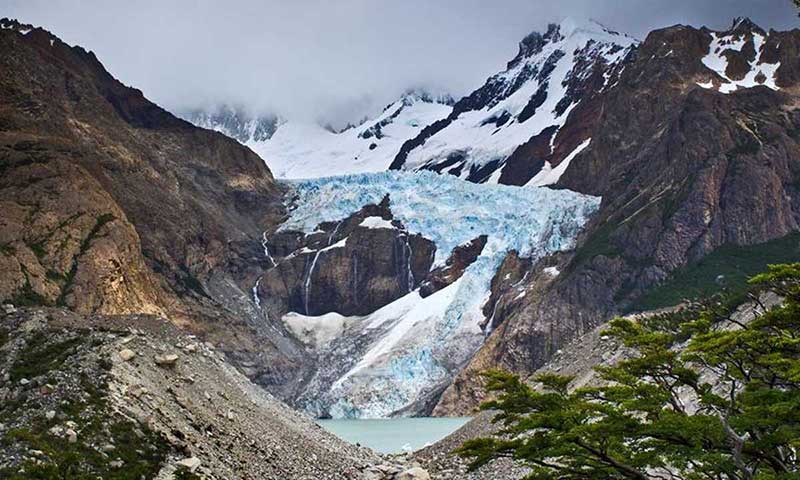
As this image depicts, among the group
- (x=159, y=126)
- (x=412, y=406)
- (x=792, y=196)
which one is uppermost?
(x=159, y=126)

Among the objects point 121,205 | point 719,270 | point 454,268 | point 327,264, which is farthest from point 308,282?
point 719,270

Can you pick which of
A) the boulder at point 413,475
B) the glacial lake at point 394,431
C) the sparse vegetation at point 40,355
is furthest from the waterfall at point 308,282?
the sparse vegetation at point 40,355

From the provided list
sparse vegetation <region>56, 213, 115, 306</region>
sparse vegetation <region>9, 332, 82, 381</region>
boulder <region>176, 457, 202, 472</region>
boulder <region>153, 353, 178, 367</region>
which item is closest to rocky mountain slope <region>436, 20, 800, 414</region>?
sparse vegetation <region>56, 213, 115, 306</region>

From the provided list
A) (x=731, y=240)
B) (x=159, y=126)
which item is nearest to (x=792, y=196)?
(x=731, y=240)

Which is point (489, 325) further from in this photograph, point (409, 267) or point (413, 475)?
point (413, 475)

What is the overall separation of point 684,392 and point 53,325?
99.8 ft

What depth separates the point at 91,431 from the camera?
2495 cm

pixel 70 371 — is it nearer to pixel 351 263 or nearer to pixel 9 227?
pixel 9 227

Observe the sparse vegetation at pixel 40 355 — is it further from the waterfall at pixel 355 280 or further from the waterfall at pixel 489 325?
the waterfall at pixel 355 280

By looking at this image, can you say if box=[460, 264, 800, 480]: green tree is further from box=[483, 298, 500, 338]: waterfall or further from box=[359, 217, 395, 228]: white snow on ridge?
box=[359, 217, 395, 228]: white snow on ridge

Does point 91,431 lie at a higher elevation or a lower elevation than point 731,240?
lower

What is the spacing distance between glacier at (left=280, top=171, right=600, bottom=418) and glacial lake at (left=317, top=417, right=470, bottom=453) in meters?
8.16

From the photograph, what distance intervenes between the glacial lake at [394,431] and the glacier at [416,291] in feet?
26.8

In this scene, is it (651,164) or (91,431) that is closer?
(91,431)
